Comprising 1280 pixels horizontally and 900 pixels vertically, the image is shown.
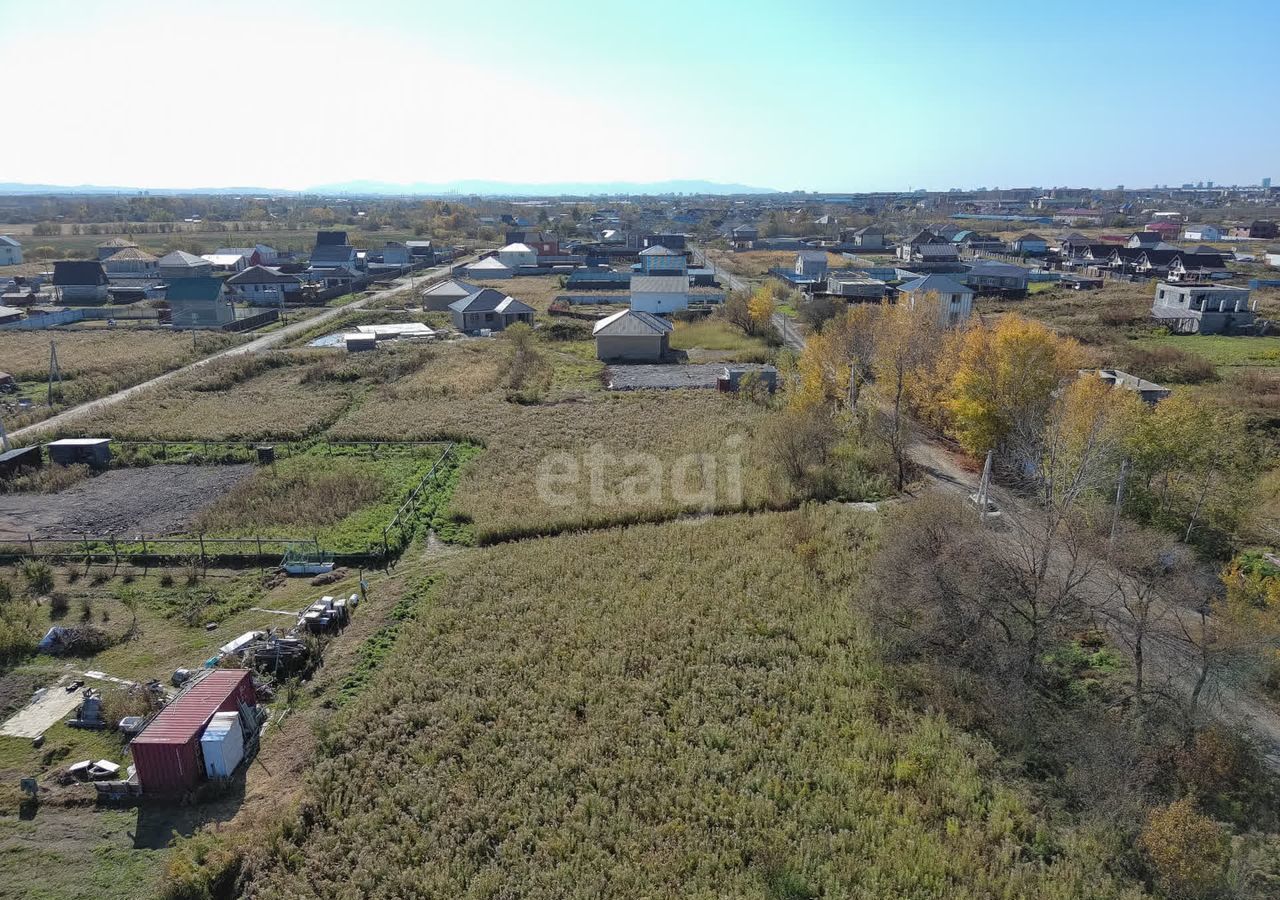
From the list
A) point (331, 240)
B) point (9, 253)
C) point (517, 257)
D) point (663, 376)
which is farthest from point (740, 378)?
point (9, 253)

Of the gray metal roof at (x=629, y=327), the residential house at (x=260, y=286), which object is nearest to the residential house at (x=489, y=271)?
the residential house at (x=260, y=286)

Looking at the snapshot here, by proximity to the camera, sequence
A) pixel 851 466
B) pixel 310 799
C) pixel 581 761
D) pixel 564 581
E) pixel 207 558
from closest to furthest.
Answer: pixel 310 799
pixel 581 761
pixel 564 581
pixel 207 558
pixel 851 466

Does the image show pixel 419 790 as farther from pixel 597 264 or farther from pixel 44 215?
pixel 44 215

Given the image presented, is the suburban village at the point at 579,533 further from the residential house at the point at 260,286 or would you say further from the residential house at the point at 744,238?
the residential house at the point at 744,238

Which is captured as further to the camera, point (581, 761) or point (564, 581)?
point (564, 581)

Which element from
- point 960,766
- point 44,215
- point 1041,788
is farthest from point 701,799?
point 44,215

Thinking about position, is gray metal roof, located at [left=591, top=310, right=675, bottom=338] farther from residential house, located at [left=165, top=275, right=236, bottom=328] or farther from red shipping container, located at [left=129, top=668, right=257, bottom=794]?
red shipping container, located at [left=129, top=668, right=257, bottom=794]

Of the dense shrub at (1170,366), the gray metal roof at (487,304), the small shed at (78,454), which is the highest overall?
the gray metal roof at (487,304)
